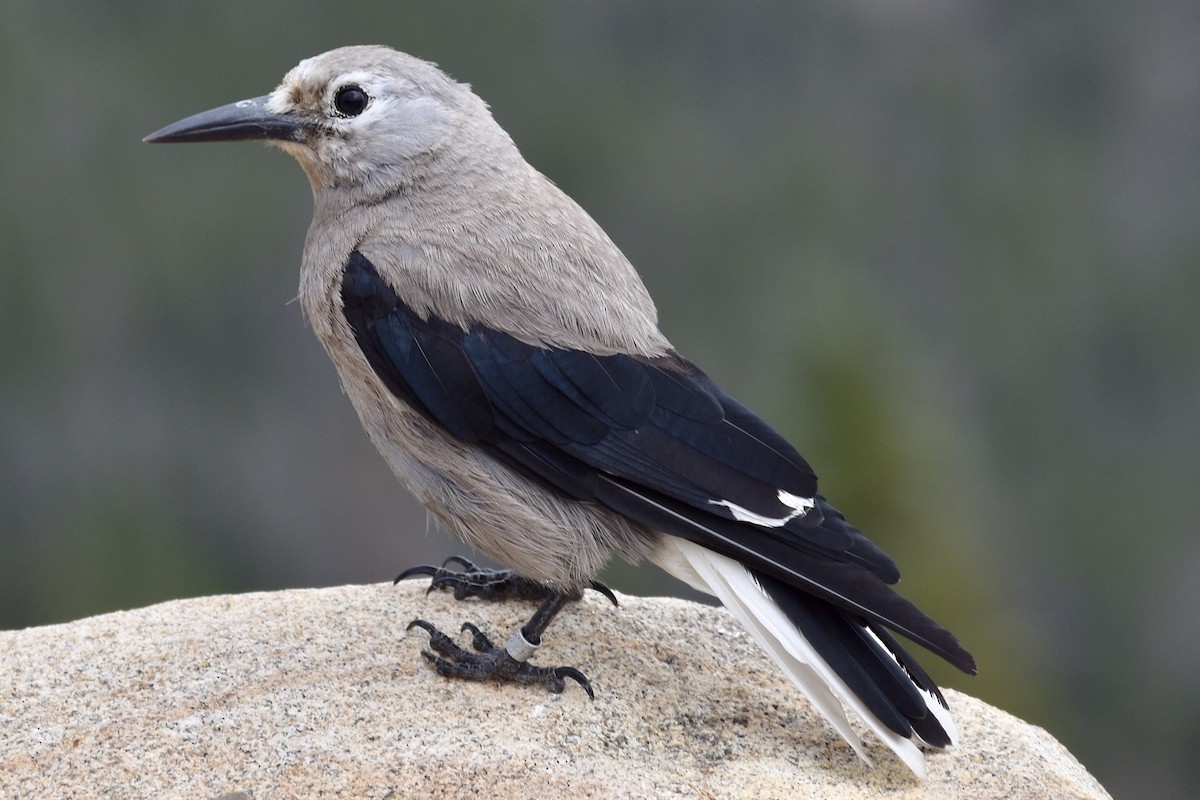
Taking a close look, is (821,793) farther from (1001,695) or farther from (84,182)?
(84,182)

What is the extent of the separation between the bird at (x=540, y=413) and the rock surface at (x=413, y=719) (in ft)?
0.55

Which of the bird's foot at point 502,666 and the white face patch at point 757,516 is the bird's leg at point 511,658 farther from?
the white face patch at point 757,516

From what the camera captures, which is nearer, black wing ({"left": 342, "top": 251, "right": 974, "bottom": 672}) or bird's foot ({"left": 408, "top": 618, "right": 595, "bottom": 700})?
black wing ({"left": 342, "top": 251, "right": 974, "bottom": 672})

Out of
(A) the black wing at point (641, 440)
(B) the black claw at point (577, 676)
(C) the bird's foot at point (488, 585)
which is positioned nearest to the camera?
(A) the black wing at point (641, 440)

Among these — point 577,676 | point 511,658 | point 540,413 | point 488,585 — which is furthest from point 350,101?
point 577,676

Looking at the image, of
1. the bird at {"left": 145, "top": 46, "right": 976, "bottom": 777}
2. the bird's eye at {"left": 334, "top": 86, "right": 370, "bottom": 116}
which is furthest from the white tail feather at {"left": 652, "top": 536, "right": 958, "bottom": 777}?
the bird's eye at {"left": 334, "top": 86, "right": 370, "bottom": 116}

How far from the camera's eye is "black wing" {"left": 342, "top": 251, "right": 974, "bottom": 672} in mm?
4082

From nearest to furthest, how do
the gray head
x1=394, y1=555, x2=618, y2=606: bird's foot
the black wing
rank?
the black wing
the gray head
x1=394, y1=555, x2=618, y2=606: bird's foot

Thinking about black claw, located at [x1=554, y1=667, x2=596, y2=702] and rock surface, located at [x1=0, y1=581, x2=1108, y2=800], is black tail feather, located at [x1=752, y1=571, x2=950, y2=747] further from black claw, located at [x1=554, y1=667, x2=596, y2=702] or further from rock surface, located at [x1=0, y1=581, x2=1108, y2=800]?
black claw, located at [x1=554, y1=667, x2=596, y2=702]

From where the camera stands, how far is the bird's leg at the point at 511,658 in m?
4.43

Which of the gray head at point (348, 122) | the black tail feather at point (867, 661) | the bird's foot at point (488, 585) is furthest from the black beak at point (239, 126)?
the black tail feather at point (867, 661)

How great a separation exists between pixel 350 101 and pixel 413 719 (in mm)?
2173

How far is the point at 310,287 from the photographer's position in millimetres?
4715

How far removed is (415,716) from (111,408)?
28304 mm
